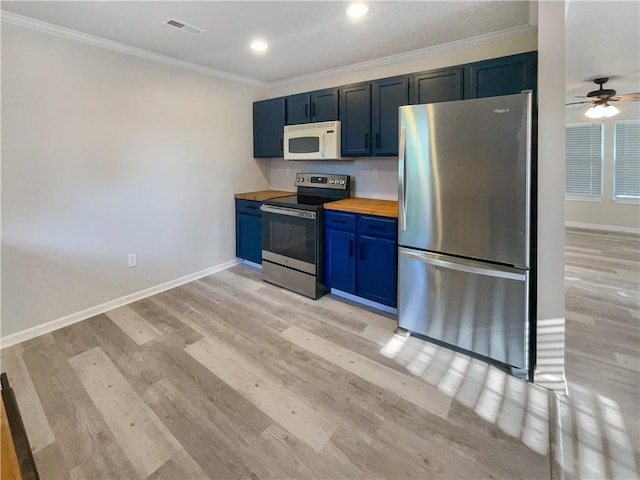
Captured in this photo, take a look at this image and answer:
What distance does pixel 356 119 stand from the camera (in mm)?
3414

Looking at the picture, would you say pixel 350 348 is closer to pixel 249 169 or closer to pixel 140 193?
pixel 140 193

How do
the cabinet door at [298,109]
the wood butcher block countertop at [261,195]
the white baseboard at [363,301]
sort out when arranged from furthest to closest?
1. the wood butcher block countertop at [261,195]
2. the cabinet door at [298,109]
3. the white baseboard at [363,301]

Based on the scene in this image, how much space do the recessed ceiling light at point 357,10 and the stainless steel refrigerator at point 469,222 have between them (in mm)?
767

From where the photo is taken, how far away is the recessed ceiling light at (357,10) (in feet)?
7.74

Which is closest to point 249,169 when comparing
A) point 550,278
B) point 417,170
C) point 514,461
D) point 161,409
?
point 417,170

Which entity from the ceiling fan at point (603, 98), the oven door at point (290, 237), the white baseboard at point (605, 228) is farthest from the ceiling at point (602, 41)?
the white baseboard at point (605, 228)

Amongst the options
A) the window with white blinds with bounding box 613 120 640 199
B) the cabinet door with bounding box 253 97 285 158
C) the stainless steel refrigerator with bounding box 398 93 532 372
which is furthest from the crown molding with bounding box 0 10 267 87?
the window with white blinds with bounding box 613 120 640 199

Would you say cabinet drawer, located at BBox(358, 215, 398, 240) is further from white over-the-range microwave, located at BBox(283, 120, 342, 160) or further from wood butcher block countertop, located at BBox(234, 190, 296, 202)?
wood butcher block countertop, located at BBox(234, 190, 296, 202)

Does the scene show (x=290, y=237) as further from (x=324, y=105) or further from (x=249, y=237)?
(x=324, y=105)

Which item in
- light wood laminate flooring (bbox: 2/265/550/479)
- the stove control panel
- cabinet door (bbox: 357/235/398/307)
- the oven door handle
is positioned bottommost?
light wood laminate flooring (bbox: 2/265/550/479)

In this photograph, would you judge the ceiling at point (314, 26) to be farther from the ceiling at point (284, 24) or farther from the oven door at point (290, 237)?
the oven door at point (290, 237)

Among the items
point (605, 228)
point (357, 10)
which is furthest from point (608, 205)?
point (357, 10)

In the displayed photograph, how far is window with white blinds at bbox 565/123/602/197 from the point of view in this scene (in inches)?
266

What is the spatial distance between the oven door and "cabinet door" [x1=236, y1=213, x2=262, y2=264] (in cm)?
25
